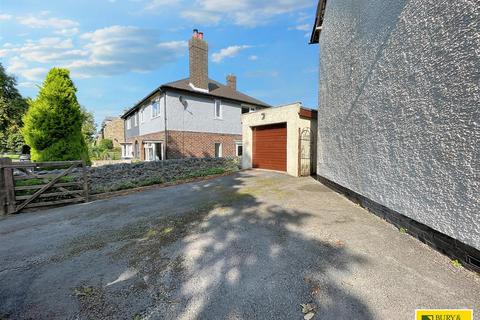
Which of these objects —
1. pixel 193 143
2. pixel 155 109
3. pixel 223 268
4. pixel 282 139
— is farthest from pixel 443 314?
pixel 155 109

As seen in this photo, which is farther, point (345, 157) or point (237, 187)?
point (237, 187)

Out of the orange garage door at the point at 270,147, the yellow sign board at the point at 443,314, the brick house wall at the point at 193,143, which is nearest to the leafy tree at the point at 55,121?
the brick house wall at the point at 193,143

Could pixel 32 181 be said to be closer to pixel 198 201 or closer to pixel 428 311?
pixel 198 201

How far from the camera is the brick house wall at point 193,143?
1534 cm

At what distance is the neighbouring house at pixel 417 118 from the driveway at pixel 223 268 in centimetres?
50

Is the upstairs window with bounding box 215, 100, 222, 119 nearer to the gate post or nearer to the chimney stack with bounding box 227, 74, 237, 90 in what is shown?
the chimney stack with bounding box 227, 74, 237, 90

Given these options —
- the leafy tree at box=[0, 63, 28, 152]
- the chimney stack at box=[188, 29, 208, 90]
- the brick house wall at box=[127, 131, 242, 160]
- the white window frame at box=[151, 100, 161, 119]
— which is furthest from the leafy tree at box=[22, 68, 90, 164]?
the leafy tree at box=[0, 63, 28, 152]

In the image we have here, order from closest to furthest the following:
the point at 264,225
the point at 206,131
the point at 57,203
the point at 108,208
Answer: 1. the point at 264,225
2. the point at 108,208
3. the point at 57,203
4. the point at 206,131

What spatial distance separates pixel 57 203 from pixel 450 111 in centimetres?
907

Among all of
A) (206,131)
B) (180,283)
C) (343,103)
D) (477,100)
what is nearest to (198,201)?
(180,283)

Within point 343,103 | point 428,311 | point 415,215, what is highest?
point 343,103

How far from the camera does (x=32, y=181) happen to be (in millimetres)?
6031

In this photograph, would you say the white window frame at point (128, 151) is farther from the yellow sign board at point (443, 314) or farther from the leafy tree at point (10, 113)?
the yellow sign board at point (443, 314)

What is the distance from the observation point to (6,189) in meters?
5.45
